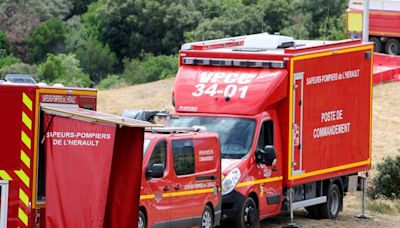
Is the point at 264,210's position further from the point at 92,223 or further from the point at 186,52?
the point at 92,223

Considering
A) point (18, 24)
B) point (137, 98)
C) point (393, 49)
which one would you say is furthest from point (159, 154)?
point (18, 24)

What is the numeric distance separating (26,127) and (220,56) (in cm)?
919

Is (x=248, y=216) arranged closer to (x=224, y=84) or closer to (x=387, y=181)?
(x=224, y=84)

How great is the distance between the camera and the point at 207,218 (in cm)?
1733

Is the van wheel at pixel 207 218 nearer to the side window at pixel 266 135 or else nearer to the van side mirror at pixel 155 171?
the van side mirror at pixel 155 171

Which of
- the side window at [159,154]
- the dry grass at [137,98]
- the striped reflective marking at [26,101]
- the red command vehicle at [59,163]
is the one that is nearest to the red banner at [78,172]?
the red command vehicle at [59,163]

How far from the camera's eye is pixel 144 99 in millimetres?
40250

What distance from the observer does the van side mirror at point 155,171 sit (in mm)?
15516

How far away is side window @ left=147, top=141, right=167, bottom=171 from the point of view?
15781mm

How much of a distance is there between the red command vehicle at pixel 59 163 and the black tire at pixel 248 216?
7398 millimetres

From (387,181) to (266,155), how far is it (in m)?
8.11

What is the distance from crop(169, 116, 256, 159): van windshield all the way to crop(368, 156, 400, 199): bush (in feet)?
25.8

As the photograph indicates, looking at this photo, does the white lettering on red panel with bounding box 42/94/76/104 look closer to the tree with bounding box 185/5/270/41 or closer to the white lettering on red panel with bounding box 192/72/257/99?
the white lettering on red panel with bounding box 192/72/257/99

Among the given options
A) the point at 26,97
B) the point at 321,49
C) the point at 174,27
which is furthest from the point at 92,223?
the point at 174,27
